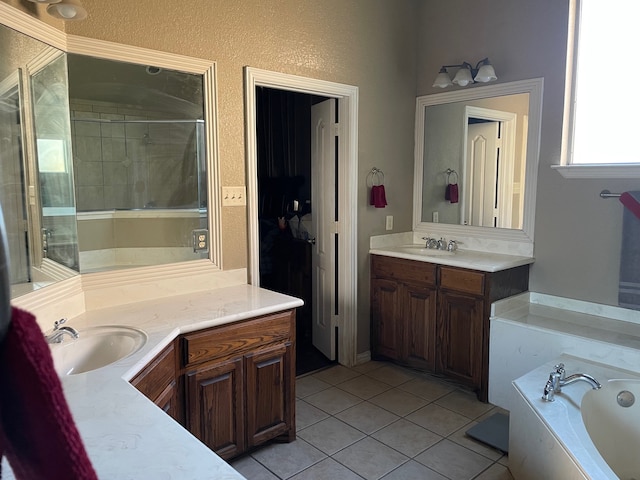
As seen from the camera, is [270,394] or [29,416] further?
[270,394]

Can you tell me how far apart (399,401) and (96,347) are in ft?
6.40

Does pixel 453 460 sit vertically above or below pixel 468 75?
below

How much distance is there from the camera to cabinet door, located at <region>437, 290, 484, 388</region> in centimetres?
316

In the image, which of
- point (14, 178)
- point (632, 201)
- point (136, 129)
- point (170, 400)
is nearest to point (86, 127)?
point (136, 129)

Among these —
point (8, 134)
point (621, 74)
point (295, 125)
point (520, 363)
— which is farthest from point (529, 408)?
point (295, 125)

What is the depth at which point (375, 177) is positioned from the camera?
3.73m

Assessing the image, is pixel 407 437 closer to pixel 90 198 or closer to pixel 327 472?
pixel 327 472

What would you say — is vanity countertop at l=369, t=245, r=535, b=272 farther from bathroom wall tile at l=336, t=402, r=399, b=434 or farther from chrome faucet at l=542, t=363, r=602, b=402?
bathroom wall tile at l=336, t=402, r=399, b=434

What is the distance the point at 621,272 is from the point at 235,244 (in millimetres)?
2346

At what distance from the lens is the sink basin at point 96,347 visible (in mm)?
1909

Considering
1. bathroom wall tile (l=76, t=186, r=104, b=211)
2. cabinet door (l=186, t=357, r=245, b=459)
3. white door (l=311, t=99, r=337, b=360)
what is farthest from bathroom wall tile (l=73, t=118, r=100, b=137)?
white door (l=311, t=99, r=337, b=360)

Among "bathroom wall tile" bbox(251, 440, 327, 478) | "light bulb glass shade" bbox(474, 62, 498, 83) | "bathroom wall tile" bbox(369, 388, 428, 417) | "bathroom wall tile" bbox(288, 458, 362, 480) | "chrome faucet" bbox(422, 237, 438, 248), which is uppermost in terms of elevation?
"light bulb glass shade" bbox(474, 62, 498, 83)

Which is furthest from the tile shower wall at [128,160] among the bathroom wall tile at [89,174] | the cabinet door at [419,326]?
the cabinet door at [419,326]

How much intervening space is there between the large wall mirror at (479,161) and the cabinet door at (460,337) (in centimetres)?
64
